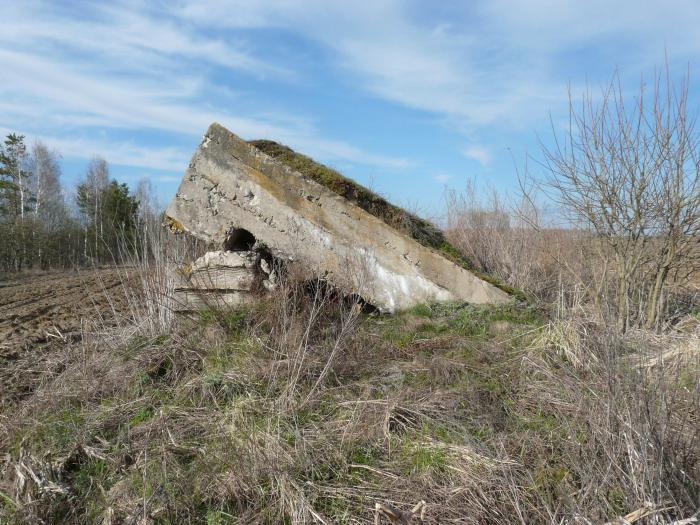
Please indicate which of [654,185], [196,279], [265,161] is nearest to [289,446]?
[196,279]

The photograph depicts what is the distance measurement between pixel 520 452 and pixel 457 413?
60 cm

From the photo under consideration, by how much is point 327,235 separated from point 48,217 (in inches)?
976

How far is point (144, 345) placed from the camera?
Result: 5387 mm

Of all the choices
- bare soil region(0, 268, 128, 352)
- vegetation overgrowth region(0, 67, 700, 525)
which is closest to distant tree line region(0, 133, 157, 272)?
bare soil region(0, 268, 128, 352)

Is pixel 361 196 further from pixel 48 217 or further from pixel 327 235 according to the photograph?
pixel 48 217

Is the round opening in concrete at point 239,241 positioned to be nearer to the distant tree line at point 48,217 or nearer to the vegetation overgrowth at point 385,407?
the vegetation overgrowth at point 385,407

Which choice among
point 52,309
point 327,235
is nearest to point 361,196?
point 327,235

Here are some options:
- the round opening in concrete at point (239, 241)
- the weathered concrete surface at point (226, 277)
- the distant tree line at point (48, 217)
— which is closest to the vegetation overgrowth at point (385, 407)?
the weathered concrete surface at point (226, 277)

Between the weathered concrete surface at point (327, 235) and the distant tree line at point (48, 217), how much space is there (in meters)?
7.59

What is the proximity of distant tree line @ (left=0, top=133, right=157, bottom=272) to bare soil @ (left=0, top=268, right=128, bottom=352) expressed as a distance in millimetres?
1913

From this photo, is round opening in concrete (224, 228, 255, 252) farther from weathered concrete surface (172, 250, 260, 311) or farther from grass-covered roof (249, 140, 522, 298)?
grass-covered roof (249, 140, 522, 298)

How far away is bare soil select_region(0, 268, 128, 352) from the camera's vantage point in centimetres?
677

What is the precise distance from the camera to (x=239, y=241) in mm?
7359

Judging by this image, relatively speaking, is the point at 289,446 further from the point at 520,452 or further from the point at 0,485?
the point at 0,485
